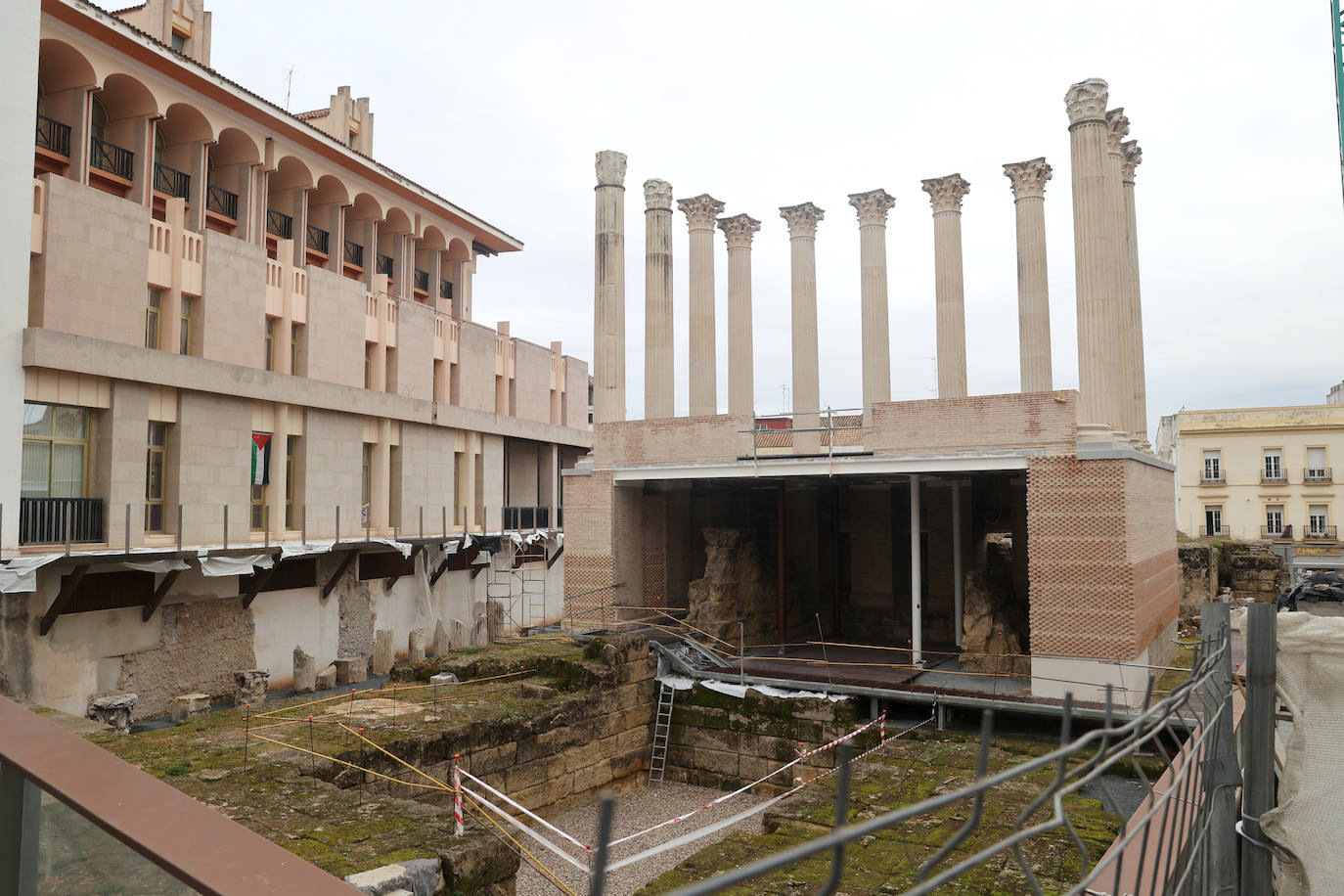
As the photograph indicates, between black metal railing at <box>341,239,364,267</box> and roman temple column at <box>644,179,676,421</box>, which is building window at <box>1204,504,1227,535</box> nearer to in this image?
roman temple column at <box>644,179,676,421</box>

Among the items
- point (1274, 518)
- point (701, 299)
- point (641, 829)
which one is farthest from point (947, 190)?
point (1274, 518)

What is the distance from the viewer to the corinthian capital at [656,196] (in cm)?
2681

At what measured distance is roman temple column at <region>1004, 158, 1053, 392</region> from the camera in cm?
2495

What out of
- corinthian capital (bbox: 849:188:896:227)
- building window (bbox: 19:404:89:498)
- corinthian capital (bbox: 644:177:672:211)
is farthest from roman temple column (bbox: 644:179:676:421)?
building window (bbox: 19:404:89:498)

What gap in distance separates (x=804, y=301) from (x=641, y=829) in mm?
17033

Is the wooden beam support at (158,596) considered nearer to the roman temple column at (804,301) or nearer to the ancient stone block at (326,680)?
the ancient stone block at (326,680)

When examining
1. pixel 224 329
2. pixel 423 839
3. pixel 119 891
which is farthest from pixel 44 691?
pixel 119 891

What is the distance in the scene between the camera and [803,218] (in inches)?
1096

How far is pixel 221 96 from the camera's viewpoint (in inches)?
924

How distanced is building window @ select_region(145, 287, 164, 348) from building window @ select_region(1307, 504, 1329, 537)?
185ft

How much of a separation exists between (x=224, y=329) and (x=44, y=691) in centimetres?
914

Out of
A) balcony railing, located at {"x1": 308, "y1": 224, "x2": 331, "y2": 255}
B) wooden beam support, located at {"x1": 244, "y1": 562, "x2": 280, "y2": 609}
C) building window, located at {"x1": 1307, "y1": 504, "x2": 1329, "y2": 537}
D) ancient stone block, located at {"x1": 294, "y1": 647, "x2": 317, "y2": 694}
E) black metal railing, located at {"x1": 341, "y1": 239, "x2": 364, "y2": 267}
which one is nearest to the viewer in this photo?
wooden beam support, located at {"x1": 244, "y1": 562, "x2": 280, "y2": 609}

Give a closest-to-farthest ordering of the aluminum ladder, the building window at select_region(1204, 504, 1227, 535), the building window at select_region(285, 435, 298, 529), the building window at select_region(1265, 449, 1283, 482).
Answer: the aluminum ladder
the building window at select_region(285, 435, 298, 529)
the building window at select_region(1265, 449, 1283, 482)
the building window at select_region(1204, 504, 1227, 535)

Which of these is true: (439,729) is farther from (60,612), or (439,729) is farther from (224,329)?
(224,329)
